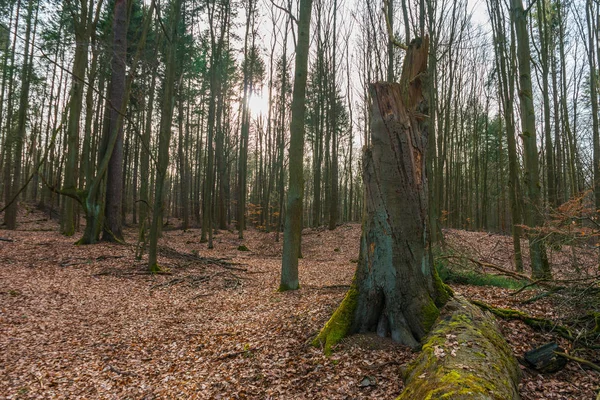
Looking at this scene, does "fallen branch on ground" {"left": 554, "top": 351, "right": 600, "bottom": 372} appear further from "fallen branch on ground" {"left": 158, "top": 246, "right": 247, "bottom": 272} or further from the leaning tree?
"fallen branch on ground" {"left": 158, "top": 246, "right": 247, "bottom": 272}

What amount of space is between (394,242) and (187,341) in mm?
3180

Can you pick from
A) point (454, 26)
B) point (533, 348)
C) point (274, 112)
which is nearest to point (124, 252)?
point (533, 348)

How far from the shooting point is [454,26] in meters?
14.0

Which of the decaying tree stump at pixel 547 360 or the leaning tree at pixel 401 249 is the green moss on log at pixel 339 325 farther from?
the decaying tree stump at pixel 547 360

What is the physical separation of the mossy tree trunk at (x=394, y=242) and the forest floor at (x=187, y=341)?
25cm

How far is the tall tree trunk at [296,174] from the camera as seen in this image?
703 centimetres

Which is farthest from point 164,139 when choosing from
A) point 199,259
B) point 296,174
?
point 199,259

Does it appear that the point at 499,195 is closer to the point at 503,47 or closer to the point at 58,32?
the point at 503,47

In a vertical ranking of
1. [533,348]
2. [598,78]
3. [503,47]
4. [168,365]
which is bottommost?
[168,365]

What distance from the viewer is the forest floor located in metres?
3.04

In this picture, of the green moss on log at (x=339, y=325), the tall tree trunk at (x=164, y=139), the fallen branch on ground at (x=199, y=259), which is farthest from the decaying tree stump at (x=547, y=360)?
the fallen branch on ground at (x=199, y=259)

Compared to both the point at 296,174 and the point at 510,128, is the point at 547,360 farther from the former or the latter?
the point at 510,128

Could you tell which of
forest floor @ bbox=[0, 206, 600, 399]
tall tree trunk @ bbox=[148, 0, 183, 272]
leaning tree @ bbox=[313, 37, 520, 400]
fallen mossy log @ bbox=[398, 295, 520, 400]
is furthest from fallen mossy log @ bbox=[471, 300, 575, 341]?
tall tree trunk @ bbox=[148, 0, 183, 272]

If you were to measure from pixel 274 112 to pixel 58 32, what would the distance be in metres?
14.6
